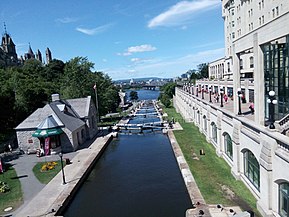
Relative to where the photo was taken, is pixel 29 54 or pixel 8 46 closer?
pixel 8 46

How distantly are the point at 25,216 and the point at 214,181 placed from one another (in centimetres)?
1238

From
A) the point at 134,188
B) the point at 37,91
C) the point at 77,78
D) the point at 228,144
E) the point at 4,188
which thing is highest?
the point at 77,78

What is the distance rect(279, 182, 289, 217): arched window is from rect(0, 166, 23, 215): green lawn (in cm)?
1546

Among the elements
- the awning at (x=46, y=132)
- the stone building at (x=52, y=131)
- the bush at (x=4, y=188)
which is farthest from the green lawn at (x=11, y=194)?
the stone building at (x=52, y=131)

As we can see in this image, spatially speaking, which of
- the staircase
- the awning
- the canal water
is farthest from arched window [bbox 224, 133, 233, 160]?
the awning

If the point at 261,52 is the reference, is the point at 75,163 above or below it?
below

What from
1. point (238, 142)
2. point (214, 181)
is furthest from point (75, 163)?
point (238, 142)

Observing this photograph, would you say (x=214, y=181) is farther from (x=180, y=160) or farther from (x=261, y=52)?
(x=261, y=52)

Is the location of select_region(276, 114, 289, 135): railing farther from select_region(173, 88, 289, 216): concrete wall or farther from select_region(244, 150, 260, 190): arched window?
select_region(244, 150, 260, 190): arched window

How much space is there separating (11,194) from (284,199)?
17664 mm

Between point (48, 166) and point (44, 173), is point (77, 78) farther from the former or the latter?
point (44, 173)

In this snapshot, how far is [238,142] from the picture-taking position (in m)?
17.9

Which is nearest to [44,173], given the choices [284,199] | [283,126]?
[284,199]

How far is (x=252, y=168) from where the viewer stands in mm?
15961
